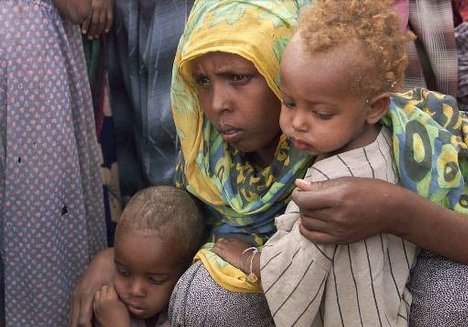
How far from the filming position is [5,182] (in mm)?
2668

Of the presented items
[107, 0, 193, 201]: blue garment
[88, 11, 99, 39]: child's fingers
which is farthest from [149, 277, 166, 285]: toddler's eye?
[88, 11, 99, 39]: child's fingers

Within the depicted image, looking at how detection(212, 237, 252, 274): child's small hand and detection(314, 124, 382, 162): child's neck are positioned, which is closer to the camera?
detection(314, 124, 382, 162): child's neck

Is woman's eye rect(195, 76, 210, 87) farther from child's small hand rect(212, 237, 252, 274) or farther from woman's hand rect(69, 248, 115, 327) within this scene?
woman's hand rect(69, 248, 115, 327)

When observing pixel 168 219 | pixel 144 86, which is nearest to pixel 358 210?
pixel 168 219

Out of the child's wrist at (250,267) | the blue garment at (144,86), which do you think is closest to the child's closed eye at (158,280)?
the child's wrist at (250,267)

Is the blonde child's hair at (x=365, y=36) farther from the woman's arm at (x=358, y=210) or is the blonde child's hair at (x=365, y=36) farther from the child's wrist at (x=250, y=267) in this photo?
the child's wrist at (x=250, y=267)

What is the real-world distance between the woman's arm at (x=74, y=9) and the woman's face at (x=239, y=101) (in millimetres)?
575

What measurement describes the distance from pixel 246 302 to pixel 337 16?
2.66 ft

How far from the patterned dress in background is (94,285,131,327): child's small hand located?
0.28m

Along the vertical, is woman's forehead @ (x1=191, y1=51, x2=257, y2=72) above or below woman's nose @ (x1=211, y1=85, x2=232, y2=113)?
above

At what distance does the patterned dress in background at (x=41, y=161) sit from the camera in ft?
8.47

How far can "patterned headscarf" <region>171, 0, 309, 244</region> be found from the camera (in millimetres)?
2236

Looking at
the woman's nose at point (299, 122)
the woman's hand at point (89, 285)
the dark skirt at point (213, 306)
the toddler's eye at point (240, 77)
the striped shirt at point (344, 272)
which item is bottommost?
the woman's hand at point (89, 285)

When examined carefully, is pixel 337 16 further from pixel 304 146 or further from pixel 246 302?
pixel 246 302
